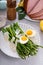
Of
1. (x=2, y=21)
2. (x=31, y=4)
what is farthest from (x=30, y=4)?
(x=2, y=21)

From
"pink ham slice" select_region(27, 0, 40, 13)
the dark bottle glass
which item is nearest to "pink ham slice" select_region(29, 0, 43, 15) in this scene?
"pink ham slice" select_region(27, 0, 40, 13)

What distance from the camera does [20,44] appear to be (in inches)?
27.7

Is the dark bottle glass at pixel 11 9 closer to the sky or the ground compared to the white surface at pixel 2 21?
closer to the sky

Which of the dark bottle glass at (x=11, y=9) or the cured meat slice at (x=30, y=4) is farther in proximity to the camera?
the dark bottle glass at (x=11, y=9)

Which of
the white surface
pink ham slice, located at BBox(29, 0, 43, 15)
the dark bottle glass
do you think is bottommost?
the white surface

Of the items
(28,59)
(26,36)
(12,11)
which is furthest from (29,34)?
(12,11)

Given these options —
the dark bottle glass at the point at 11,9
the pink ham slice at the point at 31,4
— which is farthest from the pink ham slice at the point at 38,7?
the dark bottle glass at the point at 11,9

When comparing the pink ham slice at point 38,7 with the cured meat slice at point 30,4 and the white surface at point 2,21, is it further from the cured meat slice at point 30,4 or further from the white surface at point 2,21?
the white surface at point 2,21

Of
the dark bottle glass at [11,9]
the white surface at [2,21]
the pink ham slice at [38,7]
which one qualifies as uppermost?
the pink ham slice at [38,7]

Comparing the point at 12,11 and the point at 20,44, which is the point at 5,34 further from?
the point at 12,11

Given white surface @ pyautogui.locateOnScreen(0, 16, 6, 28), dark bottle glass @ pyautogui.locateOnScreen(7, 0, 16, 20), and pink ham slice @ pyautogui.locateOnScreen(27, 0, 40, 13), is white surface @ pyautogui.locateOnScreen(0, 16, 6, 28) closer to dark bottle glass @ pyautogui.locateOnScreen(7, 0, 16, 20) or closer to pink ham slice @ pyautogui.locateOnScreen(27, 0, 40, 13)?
dark bottle glass @ pyautogui.locateOnScreen(7, 0, 16, 20)

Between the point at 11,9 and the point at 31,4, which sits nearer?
the point at 31,4

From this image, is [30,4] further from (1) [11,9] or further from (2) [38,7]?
(1) [11,9]

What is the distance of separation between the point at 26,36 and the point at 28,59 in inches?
4.4
